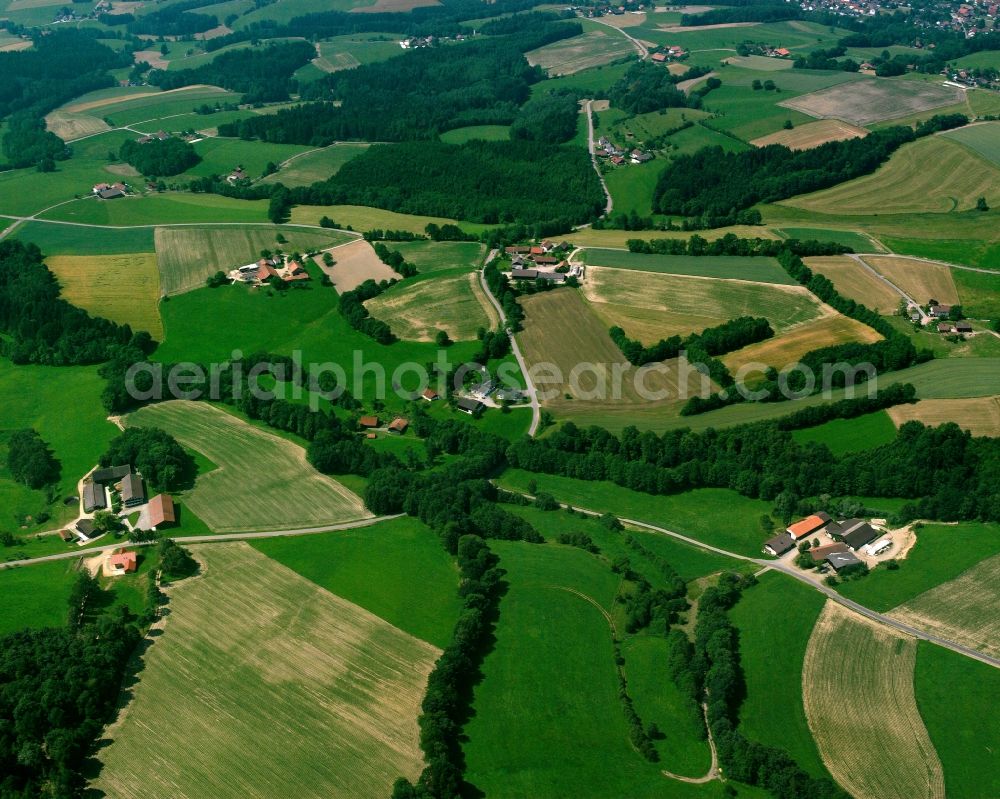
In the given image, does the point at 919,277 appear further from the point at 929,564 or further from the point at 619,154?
the point at 619,154

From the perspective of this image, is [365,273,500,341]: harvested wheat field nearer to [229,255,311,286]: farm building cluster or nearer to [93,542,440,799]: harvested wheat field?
[229,255,311,286]: farm building cluster

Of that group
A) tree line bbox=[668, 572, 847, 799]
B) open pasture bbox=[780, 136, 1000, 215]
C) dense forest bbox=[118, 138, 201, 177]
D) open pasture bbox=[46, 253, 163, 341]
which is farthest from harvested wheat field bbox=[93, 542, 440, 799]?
dense forest bbox=[118, 138, 201, 177]

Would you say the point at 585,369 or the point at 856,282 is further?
the point at 856,282

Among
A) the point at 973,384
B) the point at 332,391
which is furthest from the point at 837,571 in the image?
the point at 332,391

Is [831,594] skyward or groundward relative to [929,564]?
groundward

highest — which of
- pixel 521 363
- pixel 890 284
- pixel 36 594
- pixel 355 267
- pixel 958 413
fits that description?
pixel 890 284

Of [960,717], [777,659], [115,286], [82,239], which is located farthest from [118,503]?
[82,239]

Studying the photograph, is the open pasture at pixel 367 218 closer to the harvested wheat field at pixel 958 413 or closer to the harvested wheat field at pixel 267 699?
the harvested wheat field at pixel 958 413
